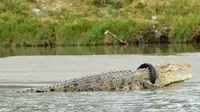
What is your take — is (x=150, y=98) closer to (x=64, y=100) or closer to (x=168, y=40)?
(x=64, y=100)

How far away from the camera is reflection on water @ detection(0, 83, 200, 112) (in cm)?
1081

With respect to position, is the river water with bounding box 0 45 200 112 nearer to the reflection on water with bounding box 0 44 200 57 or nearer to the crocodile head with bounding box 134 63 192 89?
the crocodile head with bounding box 134 63 192 89

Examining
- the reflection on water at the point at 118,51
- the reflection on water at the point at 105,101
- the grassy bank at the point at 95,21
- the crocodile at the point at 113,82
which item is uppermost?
the grassy bank at the point at 95,21

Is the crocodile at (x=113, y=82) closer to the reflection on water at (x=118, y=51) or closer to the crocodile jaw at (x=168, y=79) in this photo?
the crocodile jaw at (x=168, y=79)

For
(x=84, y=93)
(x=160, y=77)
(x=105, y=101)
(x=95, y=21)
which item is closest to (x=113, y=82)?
(x=84, y=93)

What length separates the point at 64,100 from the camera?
12.1m

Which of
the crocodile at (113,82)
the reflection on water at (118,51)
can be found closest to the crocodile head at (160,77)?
the crocodile at (113,82)

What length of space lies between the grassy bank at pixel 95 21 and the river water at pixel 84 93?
8.49m

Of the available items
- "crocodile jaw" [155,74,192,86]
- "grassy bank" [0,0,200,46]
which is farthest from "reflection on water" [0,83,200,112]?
"grassy bank" [0,0,200,46]

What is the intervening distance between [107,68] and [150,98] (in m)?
5.83

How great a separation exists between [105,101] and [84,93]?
1520 millimetres

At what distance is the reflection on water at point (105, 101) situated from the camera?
35.5 feet

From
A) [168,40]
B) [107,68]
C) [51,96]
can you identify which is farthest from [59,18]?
[51,96]

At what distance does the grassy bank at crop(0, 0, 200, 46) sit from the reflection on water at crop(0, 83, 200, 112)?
15273 millimetres
